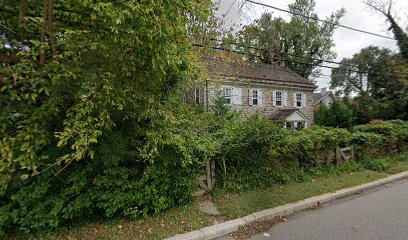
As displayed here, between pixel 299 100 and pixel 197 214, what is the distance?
18669 mm

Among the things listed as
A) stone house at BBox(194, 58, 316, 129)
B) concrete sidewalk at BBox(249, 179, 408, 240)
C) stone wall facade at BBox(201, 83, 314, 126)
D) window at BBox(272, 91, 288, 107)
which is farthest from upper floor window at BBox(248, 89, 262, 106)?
concrete sidewalk at BBox(249, 179, 408, 240)

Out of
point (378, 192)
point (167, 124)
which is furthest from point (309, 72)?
point (167, 124)

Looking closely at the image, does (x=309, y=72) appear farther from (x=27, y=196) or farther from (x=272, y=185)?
(x=27, y=196)

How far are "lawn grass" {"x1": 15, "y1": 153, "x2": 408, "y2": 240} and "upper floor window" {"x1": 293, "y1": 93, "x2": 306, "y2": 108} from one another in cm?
1428

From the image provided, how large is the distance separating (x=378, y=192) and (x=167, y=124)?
5909mm

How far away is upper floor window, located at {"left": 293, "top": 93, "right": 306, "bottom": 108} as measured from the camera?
1927 centimetres

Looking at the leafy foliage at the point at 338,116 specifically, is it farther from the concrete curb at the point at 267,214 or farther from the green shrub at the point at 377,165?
the concrete curb at the point at 267,214

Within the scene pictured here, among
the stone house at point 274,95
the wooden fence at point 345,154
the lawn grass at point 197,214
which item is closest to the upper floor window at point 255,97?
→ the stone house at point 274,95

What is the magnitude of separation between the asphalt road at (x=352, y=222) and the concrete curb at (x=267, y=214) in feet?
0.51

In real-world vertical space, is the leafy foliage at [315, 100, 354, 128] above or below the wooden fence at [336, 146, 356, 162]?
above

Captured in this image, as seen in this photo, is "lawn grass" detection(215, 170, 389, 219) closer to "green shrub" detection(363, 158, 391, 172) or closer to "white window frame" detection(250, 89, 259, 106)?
"green shrub" detection(363, 158, 391, 172)

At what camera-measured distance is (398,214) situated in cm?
403

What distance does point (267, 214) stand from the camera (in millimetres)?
3959

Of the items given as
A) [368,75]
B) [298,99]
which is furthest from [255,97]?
[368,75]
